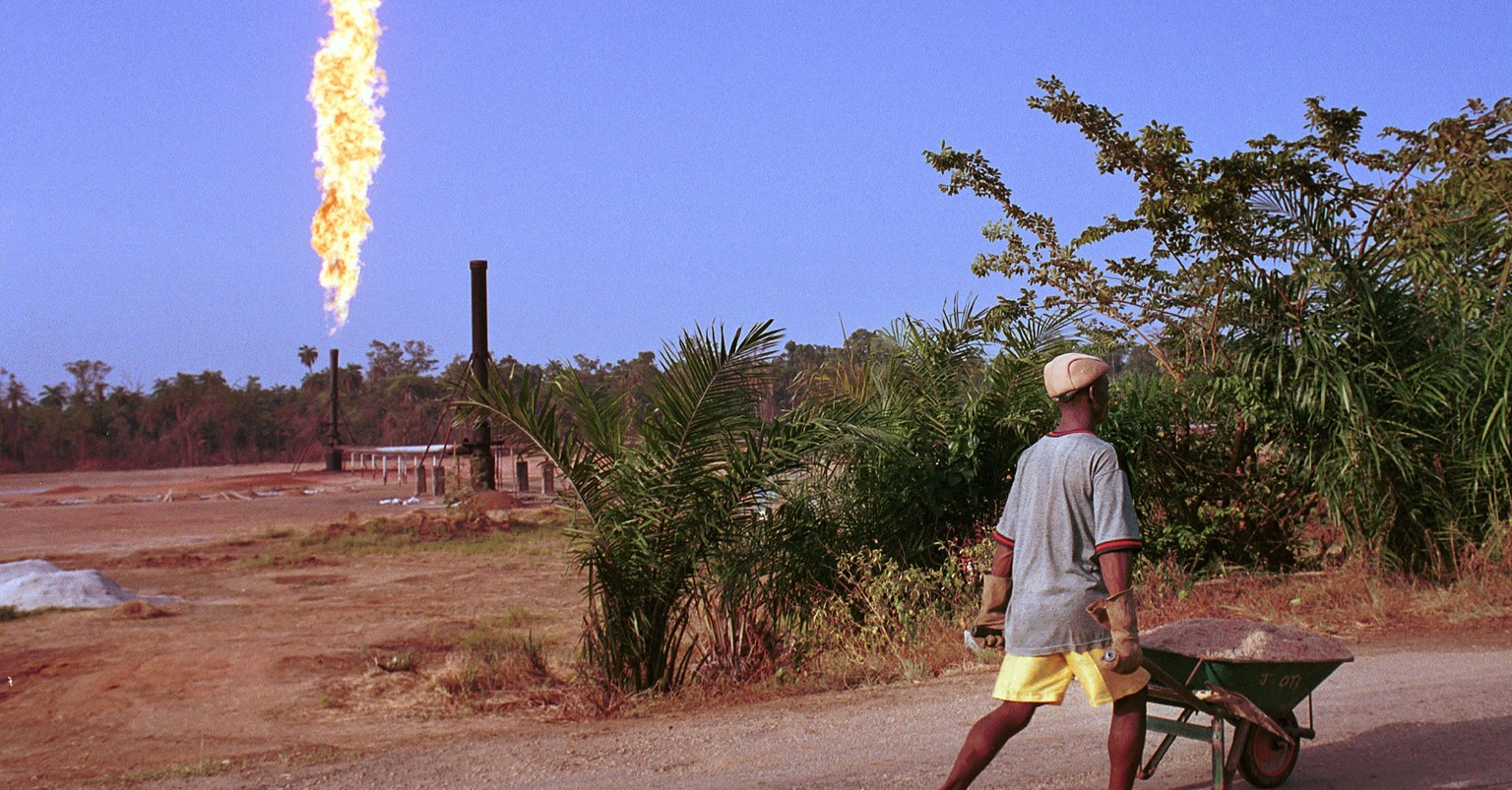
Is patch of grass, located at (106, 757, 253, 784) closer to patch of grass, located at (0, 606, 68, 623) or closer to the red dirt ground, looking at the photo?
the red dirt ground

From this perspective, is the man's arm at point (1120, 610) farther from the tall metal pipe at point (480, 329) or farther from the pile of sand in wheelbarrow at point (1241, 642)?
the tall metal pipe at point (480, 329)

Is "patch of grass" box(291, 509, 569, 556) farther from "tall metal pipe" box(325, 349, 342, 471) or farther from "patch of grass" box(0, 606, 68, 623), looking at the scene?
"tall metal pipe" box(325, 349, 342, 471)

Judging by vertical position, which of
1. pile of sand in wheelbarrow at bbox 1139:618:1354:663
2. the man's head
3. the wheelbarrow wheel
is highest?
the man's head

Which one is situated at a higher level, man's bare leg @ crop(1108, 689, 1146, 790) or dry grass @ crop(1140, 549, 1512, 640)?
man's bare leg @ crop(1108, 689, 1146, 790)

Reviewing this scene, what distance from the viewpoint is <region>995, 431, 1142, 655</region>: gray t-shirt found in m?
4.05

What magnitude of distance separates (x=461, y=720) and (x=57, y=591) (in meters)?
9.16

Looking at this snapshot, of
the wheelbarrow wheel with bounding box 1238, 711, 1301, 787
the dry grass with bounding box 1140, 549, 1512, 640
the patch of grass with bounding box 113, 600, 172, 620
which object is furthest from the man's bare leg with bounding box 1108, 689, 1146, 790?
the patch of grass with bounding box 113, 600, 172, 620

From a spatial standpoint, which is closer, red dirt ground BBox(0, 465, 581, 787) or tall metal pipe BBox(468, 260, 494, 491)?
red dirt ground BBox(0, 465, 581, 787)

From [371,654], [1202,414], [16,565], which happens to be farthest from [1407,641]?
[16,565]

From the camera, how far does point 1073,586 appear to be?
4133mm

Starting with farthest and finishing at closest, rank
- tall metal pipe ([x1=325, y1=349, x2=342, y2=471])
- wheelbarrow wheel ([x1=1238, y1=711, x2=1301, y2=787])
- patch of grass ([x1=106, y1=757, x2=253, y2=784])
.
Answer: tall metal pipe ([x1=325, y1=349, x2=342, y2=471]) < patch of grass ([x1=106, y1=757, x2=253, y2=784]) < wheelbarrow wheel ([x1=1238, y1=711, x2=1301, y2=787])

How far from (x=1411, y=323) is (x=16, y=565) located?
17.0 m

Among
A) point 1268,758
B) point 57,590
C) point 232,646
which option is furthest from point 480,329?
point 1268,758

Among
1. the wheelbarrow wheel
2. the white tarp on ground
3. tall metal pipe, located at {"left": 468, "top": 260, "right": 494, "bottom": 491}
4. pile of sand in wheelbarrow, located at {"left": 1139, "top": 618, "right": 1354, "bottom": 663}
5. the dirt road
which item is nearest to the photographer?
pile of sand in wheelbarrow, located at {"left": 1139, "top": 618, "right": 1354, "bottom": 663}
